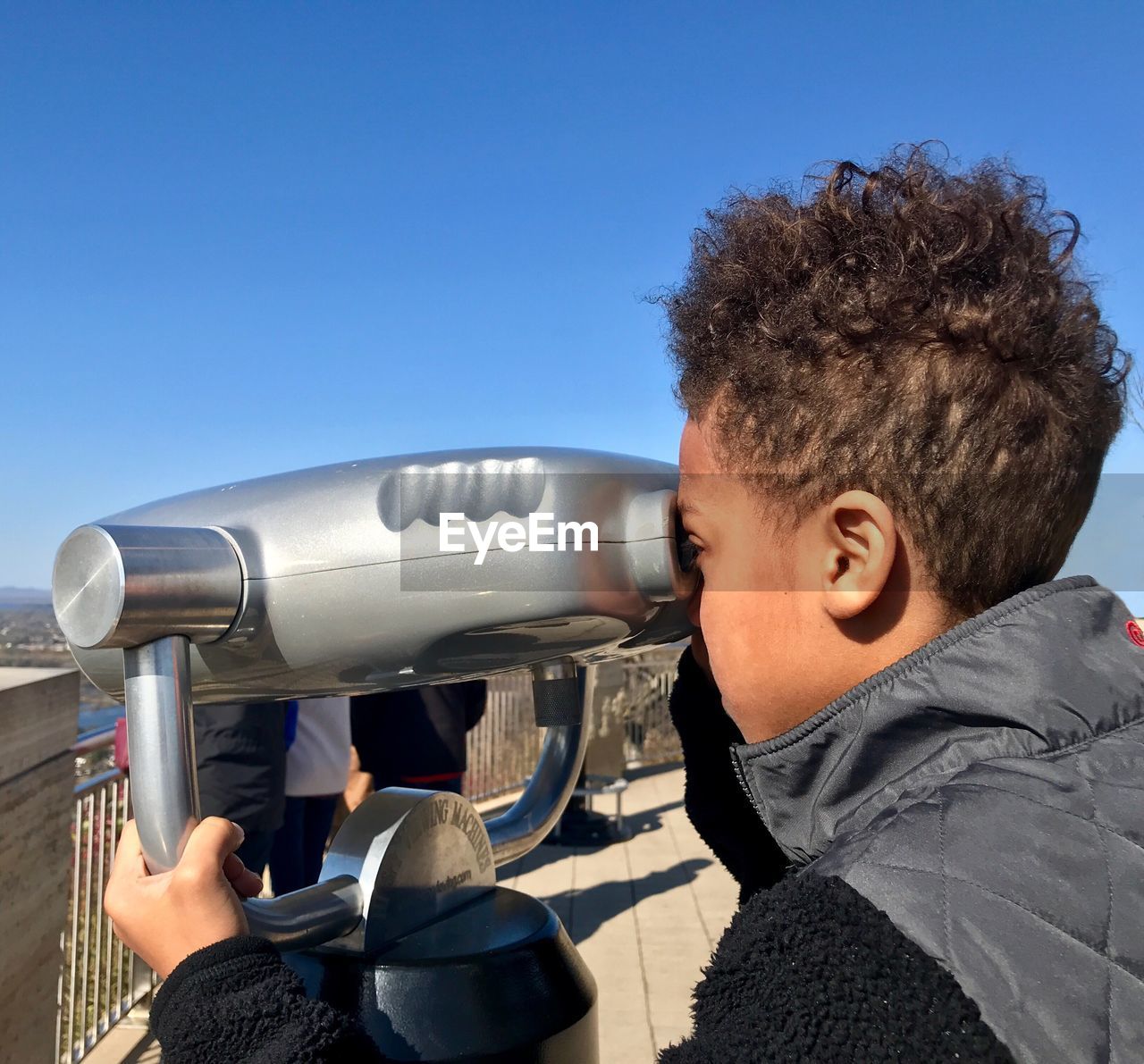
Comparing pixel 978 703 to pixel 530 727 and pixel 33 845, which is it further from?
pixel 530 727

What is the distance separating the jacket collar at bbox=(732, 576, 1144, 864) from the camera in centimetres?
76

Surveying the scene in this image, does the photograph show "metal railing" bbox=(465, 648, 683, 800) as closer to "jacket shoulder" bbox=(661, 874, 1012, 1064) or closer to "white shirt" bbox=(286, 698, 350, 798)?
"white shirt" bbox=(286, 698, 350, 798)

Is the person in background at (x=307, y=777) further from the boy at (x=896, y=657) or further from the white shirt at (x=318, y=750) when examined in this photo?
the boy at (x=896, y=657)

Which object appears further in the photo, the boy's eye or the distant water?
the distant water

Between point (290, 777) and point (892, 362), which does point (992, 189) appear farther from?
point (290, 777)

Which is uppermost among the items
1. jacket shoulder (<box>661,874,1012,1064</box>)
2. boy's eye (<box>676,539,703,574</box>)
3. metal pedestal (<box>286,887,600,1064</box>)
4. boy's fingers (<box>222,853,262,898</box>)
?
boy's eye (<box>676,539,703,574</box>)

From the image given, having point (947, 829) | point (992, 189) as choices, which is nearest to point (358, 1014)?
point (947, 829)

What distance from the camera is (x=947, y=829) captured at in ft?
2.14

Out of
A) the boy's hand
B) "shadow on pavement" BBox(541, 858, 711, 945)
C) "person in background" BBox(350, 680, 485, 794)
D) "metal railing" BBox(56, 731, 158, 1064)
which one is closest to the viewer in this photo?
the boy's hand

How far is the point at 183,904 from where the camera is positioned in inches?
35.5

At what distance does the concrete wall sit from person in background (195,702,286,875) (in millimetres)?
496

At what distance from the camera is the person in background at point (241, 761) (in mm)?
2768

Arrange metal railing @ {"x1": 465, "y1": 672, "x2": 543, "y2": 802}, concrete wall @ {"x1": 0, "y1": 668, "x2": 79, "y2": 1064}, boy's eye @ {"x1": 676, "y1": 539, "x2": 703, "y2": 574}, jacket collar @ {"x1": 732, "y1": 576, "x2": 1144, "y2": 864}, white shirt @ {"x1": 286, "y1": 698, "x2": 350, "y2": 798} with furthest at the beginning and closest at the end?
metal railing @ {"x1": 465, "y1": 672, "x2": 543, "y2": 802} < white shirt @ {"x1": 286, "y1": 698, "x2": 350, "y2": 798} < concrete wall @ {"x1": 0, "y1": 668, "x2": 79, "y2": 1064} < boy's eye @ {"x1": 676, "y1": 539, "x2": 703, "y2": 574} < jacket collar @ {"x1": 732, "y1": 576, "x2": 1144, "y2": 864}

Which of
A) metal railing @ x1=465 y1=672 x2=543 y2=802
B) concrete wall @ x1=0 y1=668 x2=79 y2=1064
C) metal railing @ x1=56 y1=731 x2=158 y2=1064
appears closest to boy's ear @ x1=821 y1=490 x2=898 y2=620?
concrete wall @ x1=0 y1=668 x2=79 y2=1064
